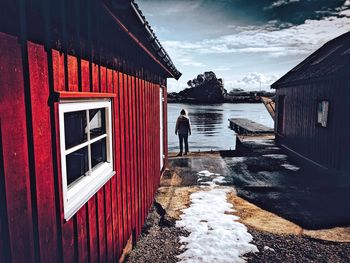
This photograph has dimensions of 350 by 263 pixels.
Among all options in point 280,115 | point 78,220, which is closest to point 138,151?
point 78,220

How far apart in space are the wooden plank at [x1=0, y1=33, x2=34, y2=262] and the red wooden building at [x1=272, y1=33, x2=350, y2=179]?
26.3 feet

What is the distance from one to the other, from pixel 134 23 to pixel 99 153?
1.72 meters

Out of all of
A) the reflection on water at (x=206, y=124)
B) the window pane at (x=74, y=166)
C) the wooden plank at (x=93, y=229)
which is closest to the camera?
the wooden plank at (x=93, y=229)

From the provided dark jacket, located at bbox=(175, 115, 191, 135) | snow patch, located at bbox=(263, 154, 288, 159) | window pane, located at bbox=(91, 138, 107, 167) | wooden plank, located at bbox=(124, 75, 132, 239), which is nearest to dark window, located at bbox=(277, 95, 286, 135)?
snow patch, located at bbox=(263, 154, 288, 159)

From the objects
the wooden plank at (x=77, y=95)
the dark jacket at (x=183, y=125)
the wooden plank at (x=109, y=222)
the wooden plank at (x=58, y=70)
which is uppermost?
the wooden plank at (x=58, y=70)

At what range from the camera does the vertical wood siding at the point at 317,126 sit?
752 cm

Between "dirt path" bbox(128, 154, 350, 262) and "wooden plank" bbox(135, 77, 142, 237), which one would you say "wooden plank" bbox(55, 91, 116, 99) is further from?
"dirt path" bbox(128, 154, 350, 262)

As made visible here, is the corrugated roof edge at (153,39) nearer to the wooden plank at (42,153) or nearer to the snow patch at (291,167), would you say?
the wooden plank at (42,153)

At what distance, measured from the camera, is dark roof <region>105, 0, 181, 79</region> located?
2738 mm

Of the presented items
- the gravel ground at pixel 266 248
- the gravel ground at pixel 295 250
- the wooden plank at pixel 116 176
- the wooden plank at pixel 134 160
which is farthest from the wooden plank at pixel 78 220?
the gravel ground at pixel 295 250

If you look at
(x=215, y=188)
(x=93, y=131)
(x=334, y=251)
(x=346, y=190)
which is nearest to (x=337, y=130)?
(x=346, y=190)

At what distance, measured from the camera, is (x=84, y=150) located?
9.51 ft

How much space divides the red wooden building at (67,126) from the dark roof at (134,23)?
0.02 metres

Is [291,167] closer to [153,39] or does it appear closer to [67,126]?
[153,39]
